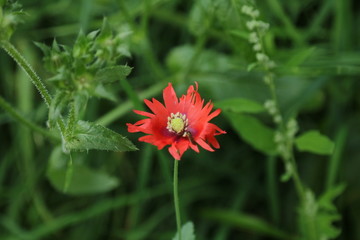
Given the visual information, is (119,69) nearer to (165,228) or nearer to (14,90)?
(165,228)

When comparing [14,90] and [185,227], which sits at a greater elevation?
[14,90]

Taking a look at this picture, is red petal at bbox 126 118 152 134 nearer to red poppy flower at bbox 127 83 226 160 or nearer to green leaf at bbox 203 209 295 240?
red poppy flower at bbox 127 83 226 160

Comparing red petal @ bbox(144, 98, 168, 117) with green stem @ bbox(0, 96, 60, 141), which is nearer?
red petal @ bbox(144, 98, 168, 117)

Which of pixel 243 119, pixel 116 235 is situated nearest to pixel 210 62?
pixel 243 119

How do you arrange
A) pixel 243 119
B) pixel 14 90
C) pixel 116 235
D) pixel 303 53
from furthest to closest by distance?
pixel 14 90 < pixel 116 235 < pixel 243 119 < pixel 303 53

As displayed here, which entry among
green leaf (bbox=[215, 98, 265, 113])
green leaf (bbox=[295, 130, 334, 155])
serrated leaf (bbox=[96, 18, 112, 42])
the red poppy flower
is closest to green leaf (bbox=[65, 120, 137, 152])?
the red poppy flower

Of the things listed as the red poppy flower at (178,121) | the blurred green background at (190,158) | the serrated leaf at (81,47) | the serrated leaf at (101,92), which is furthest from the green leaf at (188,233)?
the blurred green background at (190,158)
